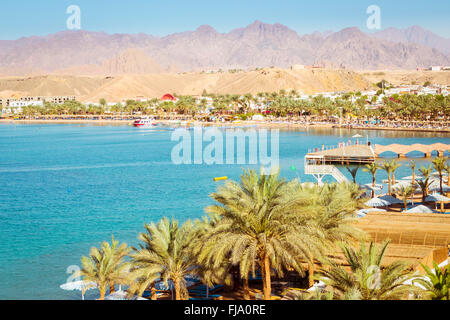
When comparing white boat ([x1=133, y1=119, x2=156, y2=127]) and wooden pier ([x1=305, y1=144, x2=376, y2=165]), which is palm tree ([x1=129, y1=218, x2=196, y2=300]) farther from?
white boat ([x1=133, y1=119, x2=156, y2=127])

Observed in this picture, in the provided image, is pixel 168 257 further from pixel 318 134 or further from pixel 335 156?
pixel 318 134


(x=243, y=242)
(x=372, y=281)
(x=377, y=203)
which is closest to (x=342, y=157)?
(x=377, y=203)

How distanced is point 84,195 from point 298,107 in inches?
3513

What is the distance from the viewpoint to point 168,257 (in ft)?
53.7

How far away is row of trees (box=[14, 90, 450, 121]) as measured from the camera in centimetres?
10362

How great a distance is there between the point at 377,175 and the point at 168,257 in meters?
34.8

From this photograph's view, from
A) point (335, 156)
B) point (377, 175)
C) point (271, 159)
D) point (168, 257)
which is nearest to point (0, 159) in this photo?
point (271, 159)

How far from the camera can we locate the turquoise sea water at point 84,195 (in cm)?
2545

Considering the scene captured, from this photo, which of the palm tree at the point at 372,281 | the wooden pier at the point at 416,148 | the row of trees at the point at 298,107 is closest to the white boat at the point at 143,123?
the row of trees at the point at 298,107

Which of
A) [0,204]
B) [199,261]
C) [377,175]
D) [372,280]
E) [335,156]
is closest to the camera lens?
[372,280]

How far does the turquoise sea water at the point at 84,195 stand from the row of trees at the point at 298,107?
1873 cm
